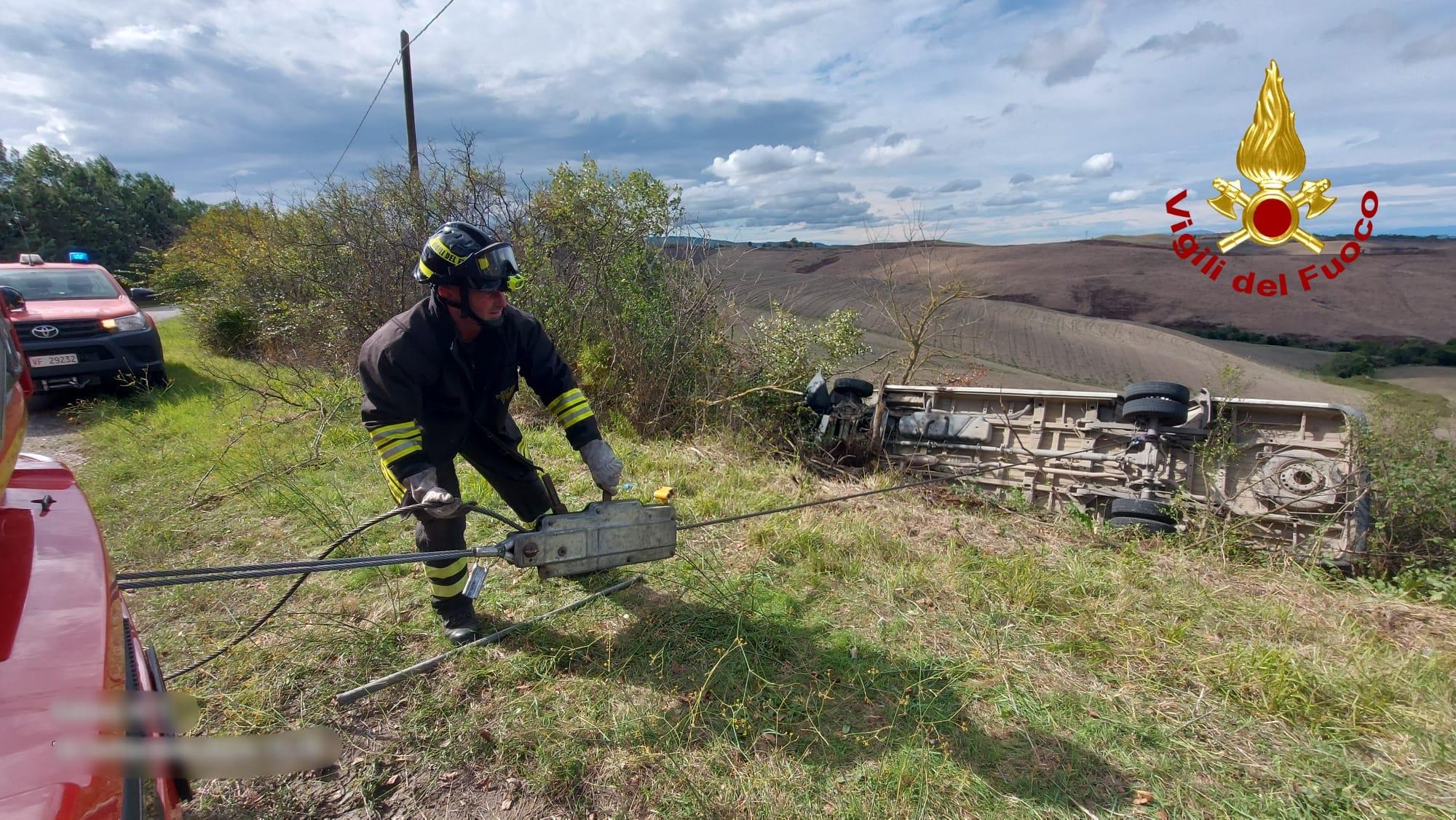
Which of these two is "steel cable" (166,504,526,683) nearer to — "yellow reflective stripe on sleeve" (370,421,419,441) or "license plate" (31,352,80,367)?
"yellow reflective stripe on sleeve" (370,421,419,441)

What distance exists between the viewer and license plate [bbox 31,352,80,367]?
6.76 m

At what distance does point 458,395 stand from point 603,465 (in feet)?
2.32

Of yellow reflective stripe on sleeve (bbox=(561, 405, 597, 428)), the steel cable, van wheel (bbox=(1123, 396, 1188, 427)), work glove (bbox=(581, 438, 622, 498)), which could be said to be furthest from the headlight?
van wheel (bbox=(1123, 396, 1188, 427))

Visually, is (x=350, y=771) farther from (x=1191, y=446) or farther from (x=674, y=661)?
(x=1191, y=446)

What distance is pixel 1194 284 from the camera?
13.8m

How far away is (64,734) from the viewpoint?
1.00 metres

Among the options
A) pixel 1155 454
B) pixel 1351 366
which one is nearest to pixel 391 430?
pixel 1155 454

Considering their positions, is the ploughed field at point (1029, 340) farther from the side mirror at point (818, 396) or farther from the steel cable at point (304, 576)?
the steel cable at point (304, 576)

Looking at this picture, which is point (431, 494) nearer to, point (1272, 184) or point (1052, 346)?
point (1272, 184)

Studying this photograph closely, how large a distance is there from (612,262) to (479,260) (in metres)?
5.11

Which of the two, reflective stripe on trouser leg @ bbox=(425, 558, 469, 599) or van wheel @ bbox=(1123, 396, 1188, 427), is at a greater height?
van wheel @ bbox=(1123, 396, 1188, 427)

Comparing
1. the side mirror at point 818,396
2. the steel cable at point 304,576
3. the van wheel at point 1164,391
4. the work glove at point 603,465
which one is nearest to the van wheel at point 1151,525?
the van wheel at point 1164,391

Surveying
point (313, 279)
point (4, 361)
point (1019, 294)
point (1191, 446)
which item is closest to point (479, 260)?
point (4, 361)

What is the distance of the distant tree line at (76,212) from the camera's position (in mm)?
28656
